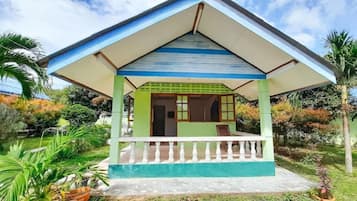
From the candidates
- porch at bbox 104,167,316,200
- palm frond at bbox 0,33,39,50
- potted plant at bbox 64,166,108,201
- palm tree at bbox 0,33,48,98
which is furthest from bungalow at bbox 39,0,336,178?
potted plant at bbox 64,166,108,201

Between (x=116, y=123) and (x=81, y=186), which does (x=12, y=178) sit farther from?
(x=116, y=123)

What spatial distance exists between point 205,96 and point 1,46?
19.9 ft

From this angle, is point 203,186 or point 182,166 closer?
point 203,186

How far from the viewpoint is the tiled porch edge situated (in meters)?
4.82

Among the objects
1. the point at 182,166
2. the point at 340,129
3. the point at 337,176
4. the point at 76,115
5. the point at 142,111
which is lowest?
the point at 337,176

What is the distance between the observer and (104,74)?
523 cm

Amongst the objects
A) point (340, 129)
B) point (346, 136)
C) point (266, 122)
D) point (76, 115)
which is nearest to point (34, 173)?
point (266, 122)

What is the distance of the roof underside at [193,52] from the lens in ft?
13.4

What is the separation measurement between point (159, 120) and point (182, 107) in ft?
12.0

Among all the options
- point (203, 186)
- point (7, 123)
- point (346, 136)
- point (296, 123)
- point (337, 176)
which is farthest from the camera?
point (296, 123)

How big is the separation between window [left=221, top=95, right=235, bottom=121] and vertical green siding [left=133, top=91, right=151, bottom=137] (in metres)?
2.79

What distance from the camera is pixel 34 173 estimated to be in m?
2.66

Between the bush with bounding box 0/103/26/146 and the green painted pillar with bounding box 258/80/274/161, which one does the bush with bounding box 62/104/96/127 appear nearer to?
the bush with bounding box 0/103/26/146

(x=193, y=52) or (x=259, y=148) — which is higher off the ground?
(x=193, y=52)
